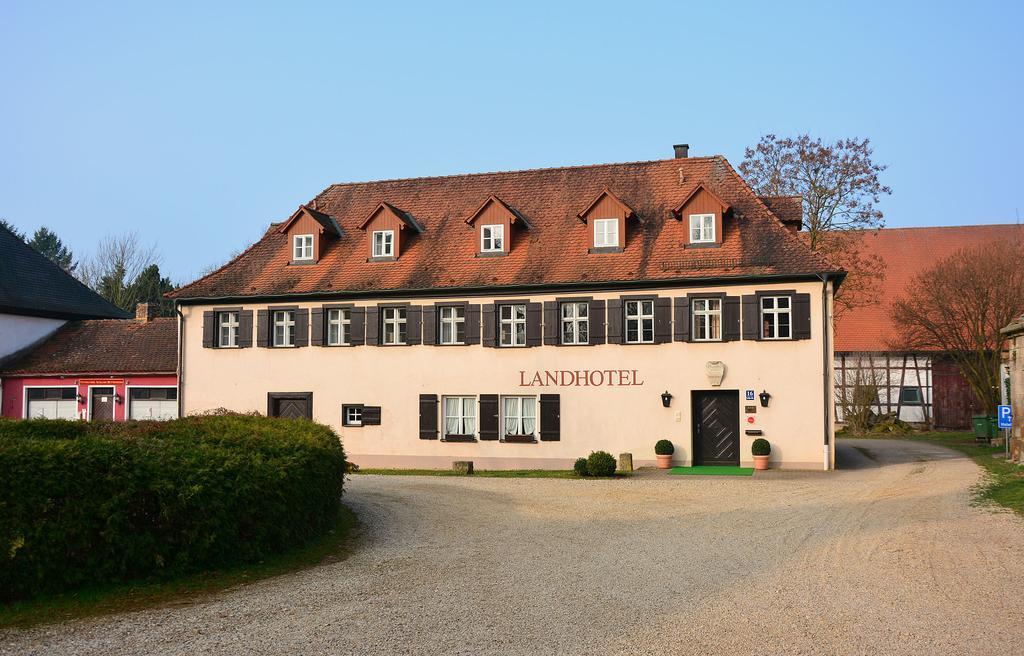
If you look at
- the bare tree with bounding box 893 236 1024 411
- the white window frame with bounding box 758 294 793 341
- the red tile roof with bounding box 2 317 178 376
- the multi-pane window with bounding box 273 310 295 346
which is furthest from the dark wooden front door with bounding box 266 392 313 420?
the bare tree with bounding box 893 236 1024 411

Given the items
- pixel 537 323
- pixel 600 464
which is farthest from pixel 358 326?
pixel 600 464

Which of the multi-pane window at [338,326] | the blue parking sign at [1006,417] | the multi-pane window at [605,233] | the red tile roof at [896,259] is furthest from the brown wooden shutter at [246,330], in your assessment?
the red tile roof at [896,259]

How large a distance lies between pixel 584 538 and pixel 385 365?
15.3 m

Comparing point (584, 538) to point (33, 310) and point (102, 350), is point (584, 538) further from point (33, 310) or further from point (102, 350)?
point (33, 310)

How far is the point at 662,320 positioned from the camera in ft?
82.2

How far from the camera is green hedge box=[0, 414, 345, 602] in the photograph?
357 inches

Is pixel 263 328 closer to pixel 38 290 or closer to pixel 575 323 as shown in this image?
pixel 575 323

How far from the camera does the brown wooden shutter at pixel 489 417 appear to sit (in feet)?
86.6

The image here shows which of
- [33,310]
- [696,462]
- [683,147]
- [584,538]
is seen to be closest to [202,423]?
[584,538]

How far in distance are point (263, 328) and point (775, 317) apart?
14.9 metres

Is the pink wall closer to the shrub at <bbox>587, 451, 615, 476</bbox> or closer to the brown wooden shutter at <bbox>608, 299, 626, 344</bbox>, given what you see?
the brown wooden shutter at <bbox>608, 299, 626, 344</bbox>

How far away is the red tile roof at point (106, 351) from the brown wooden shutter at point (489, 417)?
40.7 feet

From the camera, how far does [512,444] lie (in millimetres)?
26250

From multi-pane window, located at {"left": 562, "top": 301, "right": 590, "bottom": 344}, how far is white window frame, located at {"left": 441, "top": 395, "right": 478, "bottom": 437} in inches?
127
